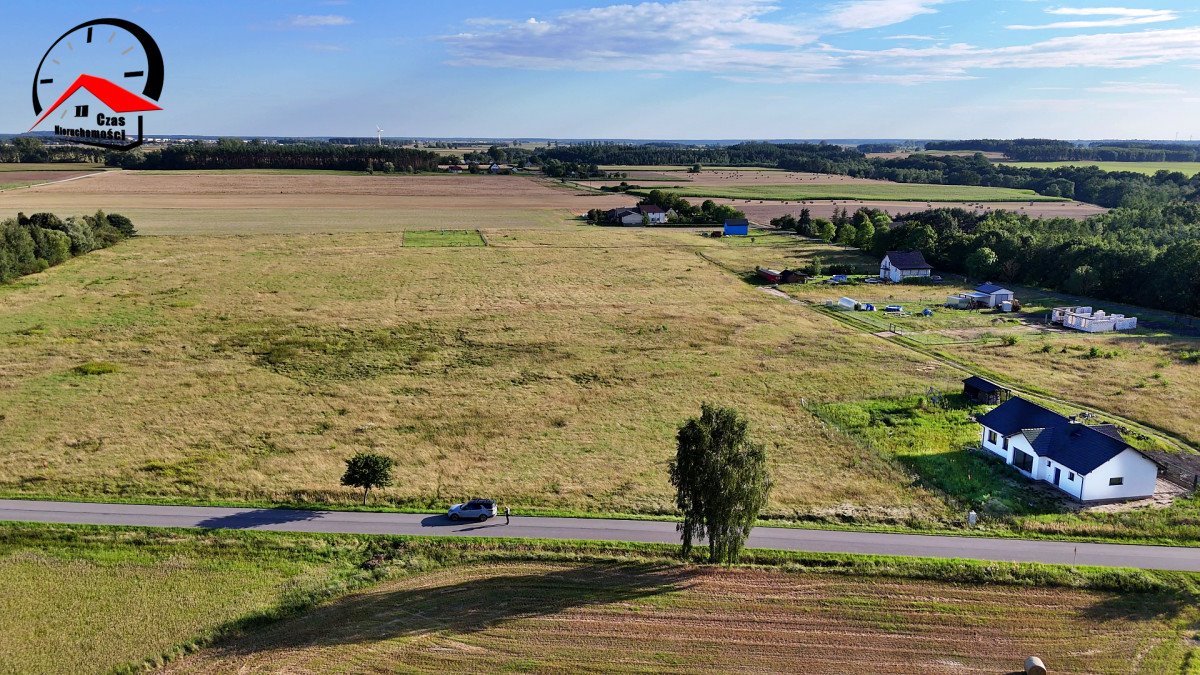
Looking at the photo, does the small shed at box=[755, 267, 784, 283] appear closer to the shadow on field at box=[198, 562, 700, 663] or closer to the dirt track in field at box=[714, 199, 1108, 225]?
the dirt track in field at box=[714, 199, 1108, 225]

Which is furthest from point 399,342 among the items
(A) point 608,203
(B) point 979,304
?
(A) point 608,203

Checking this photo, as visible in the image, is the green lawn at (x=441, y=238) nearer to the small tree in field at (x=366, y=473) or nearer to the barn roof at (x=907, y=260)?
the barn roof at (x=907, y=260)

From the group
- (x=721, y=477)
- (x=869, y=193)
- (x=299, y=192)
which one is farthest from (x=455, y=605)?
(x=869, y=193)

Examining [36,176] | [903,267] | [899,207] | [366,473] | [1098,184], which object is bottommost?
[366,473]

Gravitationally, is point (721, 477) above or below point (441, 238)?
below

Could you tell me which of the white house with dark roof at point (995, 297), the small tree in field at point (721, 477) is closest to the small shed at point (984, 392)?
the small tree in field at point (721, 477)

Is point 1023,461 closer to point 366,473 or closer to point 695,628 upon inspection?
point 695,628
